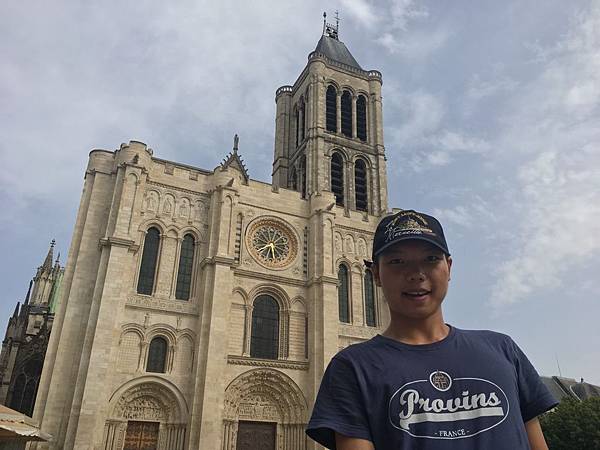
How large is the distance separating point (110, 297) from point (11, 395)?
1320 cm

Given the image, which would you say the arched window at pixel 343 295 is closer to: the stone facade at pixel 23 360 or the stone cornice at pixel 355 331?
the stone cornice at pixel 355 331

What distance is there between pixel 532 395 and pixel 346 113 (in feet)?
102

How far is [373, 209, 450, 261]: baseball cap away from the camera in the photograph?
1.97 m

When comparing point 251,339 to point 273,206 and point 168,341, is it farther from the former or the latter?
point 273,206

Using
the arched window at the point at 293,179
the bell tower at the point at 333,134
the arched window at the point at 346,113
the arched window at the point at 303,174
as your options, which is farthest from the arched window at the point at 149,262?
the arched window at the point at 346,113

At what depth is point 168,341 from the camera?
741 inches

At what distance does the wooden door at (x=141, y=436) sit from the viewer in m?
17.2

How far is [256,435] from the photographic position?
19.3 meters

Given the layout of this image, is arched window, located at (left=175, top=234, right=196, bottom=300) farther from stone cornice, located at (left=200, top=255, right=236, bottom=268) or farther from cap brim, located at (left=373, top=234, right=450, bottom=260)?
cap brim, located at (left=373, top=234, right=450, bottom=260)

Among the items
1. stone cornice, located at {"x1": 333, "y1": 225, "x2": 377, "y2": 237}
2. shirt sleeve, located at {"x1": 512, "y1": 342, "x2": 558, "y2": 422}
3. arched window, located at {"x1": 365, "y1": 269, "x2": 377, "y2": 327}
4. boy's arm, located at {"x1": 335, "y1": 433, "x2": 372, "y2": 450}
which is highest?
stone cornice, located at {"x1": 333, "y1": 225, "x2": 377, "y2": 237}

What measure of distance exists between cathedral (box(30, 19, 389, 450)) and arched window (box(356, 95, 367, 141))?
7.33 m

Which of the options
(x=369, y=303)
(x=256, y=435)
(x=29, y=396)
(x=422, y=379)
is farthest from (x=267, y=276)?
(x=422, y=379)

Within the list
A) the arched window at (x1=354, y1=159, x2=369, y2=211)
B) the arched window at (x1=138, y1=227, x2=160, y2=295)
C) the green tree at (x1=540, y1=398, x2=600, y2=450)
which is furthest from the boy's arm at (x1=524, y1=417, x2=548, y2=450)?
the arched window at (x1=354, y1=159, x2=369, y2=211)

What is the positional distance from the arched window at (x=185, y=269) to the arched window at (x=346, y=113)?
13.9 m
